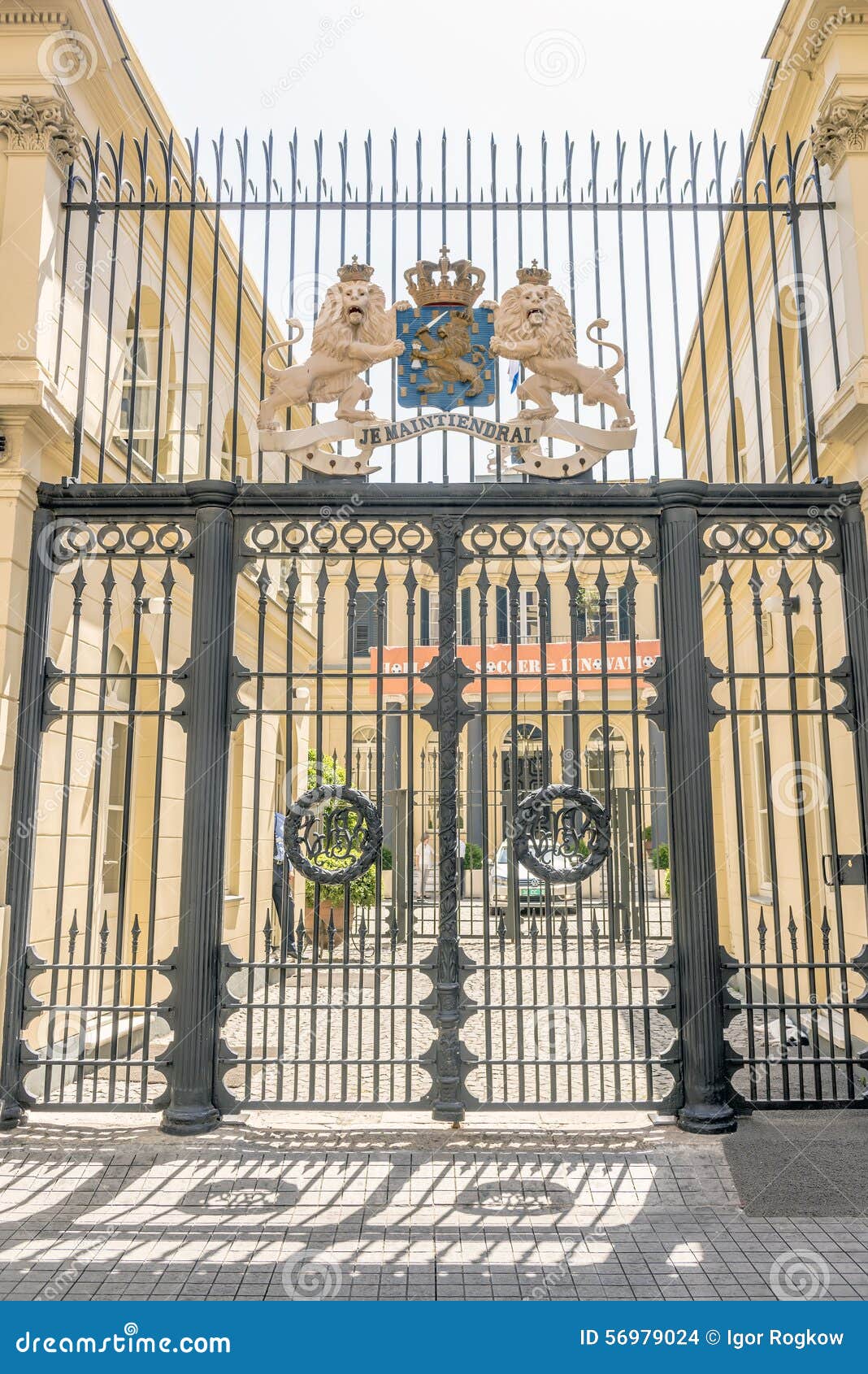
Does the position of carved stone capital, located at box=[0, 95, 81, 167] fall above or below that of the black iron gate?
above

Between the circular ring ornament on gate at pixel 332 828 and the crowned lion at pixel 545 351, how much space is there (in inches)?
104

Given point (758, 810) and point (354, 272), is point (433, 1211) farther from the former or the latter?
point (758, 810)

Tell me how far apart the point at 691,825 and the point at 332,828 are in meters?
2.10

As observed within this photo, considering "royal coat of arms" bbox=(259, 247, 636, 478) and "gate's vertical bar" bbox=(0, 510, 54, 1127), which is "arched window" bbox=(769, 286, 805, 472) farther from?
"gate's vertical bar" bbox=(0, 510, 54, 1127)

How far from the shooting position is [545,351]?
5895 millimetres

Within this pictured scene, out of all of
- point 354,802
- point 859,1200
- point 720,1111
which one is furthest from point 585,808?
point 859,1200

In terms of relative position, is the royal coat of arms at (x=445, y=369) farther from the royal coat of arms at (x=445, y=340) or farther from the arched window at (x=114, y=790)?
the arched window at (x=114, y=790)

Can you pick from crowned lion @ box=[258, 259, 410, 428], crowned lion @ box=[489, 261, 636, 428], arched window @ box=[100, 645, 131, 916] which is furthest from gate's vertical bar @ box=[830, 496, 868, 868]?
arched window @ box=[100, 645, 131, 916]

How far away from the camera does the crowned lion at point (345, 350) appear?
5.93 m

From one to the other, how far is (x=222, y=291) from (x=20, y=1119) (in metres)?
7.72

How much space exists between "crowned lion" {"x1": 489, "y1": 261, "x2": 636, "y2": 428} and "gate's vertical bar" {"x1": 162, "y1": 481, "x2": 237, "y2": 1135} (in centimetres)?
199

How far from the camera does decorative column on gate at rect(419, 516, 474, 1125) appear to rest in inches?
208

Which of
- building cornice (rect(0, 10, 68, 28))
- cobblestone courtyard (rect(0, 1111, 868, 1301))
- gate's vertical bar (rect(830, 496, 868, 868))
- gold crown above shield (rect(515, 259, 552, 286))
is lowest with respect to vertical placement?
cobblestone courtyard (rect(0, 1111, 868, 1301))

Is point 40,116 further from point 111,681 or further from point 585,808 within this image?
point 585,808
